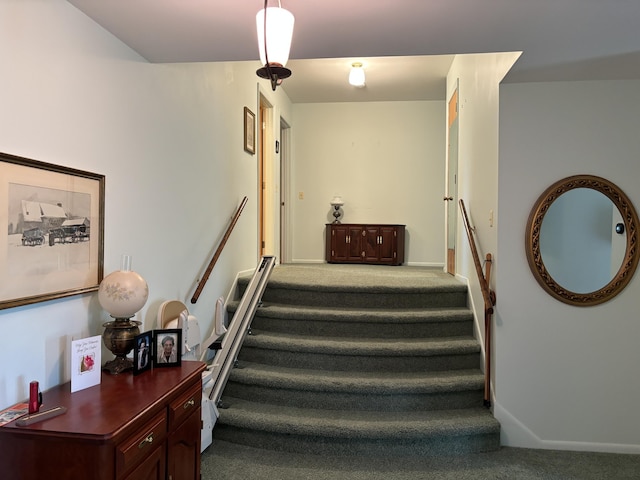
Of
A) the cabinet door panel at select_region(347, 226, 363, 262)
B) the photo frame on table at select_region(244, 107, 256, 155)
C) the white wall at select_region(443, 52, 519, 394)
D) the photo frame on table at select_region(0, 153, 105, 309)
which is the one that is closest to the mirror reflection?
the white wall at select_region(443, 52, 519, 394)

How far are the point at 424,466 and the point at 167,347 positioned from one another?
1.71m

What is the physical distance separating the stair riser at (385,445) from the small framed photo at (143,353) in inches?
47.7

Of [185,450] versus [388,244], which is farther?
[388,244]

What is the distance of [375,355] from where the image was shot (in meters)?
3.46

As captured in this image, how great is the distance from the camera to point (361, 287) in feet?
13.3

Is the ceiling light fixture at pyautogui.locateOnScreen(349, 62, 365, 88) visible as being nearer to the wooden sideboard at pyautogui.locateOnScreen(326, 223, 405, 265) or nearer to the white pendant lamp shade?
the wooden sideboard at pyautogui.locateOnScreen(326, 223, 405, 265)

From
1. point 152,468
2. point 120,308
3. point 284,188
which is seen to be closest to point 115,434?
point 152,468

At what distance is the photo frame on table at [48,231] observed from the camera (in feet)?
5.36

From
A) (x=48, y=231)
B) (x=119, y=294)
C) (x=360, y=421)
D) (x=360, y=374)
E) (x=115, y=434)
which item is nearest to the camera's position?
(x=115, y=434)

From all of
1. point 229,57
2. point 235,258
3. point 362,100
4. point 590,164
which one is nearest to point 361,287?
point 235,258

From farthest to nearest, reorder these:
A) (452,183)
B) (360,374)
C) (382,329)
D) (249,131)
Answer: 1. (452,183)
2. (249,131)
3. (382,329)
4. (360,374)

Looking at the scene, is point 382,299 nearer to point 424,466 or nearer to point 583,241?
point 424,466

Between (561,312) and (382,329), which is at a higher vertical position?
(561,312)

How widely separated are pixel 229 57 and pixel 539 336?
263cm
